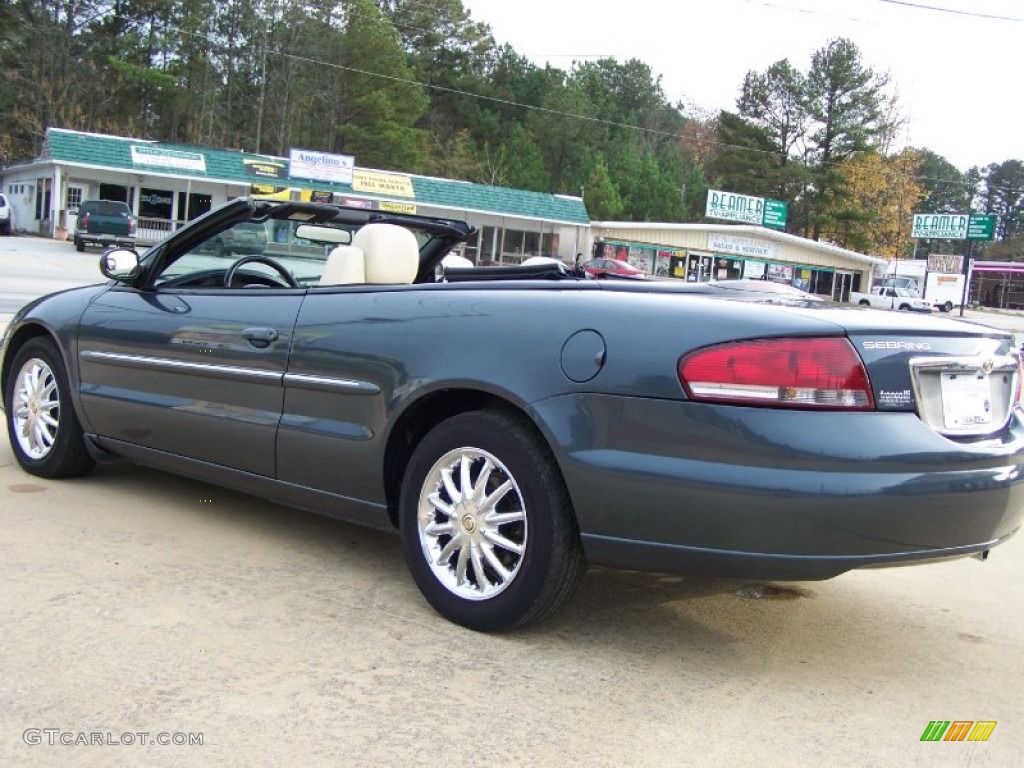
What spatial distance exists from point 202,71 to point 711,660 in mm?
66152

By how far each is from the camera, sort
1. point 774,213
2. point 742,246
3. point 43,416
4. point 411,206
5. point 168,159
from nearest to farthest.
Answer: point 43,416
point 168,159
point 411,206
point 742,246
point 774,213

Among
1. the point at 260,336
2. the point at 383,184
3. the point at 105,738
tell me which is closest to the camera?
the point at 105,738

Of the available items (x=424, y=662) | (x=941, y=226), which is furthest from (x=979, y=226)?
(x=424, y=662)

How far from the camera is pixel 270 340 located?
3.75 meters

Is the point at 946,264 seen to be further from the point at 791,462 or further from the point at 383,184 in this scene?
the point at 791,462

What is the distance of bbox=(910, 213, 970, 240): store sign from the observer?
56.2 meters

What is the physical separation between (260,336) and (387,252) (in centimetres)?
71

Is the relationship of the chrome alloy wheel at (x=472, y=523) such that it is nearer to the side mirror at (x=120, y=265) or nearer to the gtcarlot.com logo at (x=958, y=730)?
the gtcarlot.com logo at (x=958, y=730)

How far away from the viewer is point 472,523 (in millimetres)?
3113

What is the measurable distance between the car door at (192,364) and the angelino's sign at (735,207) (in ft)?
163

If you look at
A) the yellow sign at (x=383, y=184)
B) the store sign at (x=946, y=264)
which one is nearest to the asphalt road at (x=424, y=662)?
the yellow sign at (x=383, y=184)

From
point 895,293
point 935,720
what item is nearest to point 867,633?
point 935,720

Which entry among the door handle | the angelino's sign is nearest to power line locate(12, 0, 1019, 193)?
the angelino's sign

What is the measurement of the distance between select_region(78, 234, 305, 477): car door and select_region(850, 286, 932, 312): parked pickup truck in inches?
1953
